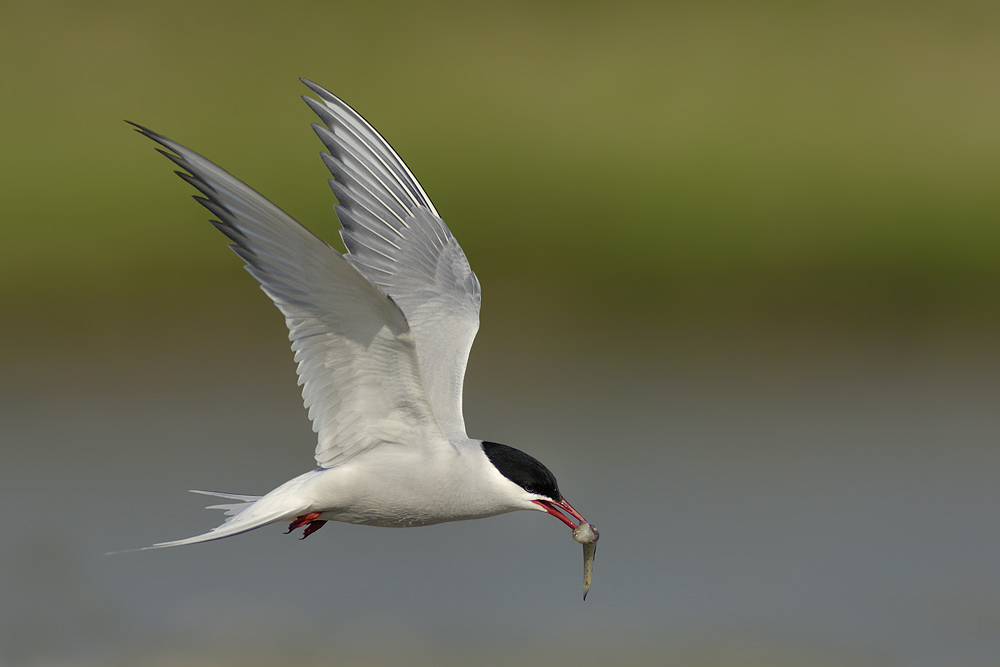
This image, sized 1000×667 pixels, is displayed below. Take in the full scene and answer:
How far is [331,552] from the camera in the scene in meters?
8.88

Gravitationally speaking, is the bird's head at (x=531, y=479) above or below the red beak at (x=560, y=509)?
above

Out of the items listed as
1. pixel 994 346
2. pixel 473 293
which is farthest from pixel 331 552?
pixel 994 346

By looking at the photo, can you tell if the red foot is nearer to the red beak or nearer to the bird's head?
the bird's head

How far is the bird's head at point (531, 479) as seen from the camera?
176 inches

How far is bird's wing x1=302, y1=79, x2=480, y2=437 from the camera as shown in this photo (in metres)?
5.27

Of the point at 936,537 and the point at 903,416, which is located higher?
the point at 903,416

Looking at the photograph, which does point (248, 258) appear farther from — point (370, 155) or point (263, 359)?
point (263, 359)

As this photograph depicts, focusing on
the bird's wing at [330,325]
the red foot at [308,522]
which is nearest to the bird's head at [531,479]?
the bird's wing at [330,325]

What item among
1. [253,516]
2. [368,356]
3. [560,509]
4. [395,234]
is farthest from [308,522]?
[395,234]

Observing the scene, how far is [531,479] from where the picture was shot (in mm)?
4477

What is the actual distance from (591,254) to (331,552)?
457 centimetres

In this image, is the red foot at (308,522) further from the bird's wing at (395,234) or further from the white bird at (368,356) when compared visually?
the bird's wing at (395,234)

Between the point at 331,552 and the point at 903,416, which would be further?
the point at 903,416

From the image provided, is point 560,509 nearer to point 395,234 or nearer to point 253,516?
point 253,516
